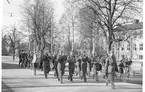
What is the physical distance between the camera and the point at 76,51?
91.0ft

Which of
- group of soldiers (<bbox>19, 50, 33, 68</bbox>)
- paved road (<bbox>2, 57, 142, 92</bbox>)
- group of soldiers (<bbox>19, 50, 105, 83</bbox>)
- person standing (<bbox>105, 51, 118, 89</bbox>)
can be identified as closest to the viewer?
paved road (<bbox>2, 57, 142, 92</bbox>)

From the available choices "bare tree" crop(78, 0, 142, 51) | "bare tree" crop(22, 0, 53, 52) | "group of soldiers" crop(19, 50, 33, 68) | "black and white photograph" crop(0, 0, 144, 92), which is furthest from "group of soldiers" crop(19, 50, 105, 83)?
"bare tree" crop(22, 0, 53, 52)

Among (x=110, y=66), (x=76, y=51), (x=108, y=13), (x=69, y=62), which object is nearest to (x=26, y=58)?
(x=76, y=51)

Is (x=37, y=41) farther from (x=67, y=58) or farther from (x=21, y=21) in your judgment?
(x=67, y=58)

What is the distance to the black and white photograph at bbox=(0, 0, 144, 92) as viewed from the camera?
1183 centimetres

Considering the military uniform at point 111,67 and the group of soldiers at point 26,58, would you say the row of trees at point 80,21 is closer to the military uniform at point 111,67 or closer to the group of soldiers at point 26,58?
the group of soldiers at point 26,58

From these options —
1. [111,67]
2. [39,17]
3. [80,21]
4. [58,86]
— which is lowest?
[58,86]

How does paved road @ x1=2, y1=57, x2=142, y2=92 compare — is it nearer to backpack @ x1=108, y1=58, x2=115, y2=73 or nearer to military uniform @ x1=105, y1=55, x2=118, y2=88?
military uniform @ x1=105, y1=55, x2=118, y2=88

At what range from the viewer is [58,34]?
3853cm

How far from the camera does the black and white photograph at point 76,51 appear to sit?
11828mm

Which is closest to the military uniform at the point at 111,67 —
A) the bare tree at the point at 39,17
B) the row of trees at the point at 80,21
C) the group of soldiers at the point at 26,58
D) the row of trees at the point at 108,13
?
the row of trees at the point at 80,21

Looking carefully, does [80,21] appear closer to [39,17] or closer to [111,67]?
[39,17]

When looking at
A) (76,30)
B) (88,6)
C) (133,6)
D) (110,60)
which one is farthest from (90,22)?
(110,60)

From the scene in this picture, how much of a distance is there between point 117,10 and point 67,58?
560 inches
